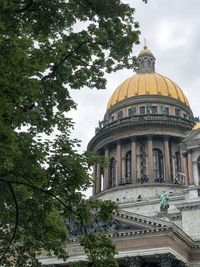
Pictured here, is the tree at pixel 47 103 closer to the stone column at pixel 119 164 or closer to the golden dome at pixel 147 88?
the stone column at pixel 119 164

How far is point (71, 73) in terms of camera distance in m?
16.5

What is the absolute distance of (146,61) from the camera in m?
66.9

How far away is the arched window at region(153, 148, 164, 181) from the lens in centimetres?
5492

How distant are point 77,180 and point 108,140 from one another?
147 ft

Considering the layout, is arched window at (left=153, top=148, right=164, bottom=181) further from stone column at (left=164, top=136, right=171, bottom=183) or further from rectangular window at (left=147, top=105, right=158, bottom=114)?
rectangular window at (left=147, top=105, right=158, bottom=114)

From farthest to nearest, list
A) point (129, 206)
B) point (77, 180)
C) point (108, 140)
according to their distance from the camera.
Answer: point (108, 140)
point (129, 206)
point (77, 180)

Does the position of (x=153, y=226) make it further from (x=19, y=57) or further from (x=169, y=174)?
(x=19, y=57)

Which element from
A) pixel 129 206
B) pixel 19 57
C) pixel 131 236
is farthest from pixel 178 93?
pixel 19 57

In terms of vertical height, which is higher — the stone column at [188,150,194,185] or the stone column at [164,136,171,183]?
the stone column at [164,136,171,183]

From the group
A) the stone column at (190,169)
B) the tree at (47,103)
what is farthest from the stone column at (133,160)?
the tree at (47,103)

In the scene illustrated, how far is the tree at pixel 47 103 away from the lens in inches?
495

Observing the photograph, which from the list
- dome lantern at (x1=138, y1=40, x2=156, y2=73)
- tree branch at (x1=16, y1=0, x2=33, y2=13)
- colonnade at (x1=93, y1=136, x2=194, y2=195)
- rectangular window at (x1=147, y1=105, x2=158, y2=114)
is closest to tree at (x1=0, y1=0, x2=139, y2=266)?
tree branch at (x1=16, y1=0, x2=33, y2=13)

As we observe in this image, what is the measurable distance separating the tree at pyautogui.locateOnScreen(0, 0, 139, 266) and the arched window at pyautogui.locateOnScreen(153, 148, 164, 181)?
38.1 metres

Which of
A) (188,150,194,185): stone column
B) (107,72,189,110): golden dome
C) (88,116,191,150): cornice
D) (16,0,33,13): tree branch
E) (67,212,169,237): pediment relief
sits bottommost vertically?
(67,212,169,237): pediment relief
